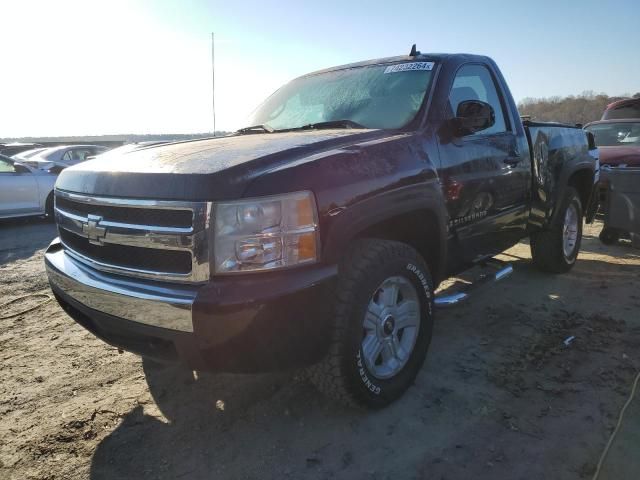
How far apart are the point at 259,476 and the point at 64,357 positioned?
2.01 meters

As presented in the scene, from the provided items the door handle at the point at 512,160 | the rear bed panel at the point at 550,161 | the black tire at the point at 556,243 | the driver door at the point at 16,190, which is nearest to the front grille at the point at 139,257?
the door handle at the point at 512,160

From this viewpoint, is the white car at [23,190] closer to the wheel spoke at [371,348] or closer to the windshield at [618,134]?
the wheel spoke at [371,348]

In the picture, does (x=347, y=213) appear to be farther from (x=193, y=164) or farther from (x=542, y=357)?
(x=542, y=357)

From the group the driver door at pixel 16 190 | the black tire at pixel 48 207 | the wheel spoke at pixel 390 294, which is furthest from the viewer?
the black tire at pixel 48 207

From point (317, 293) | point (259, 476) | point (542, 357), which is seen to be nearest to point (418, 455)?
point (259, 476)

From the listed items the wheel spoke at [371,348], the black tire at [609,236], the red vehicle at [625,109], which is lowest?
the black tire at [609,236]

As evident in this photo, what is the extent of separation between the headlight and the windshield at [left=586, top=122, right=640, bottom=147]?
9.02 m

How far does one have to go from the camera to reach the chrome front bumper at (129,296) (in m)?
2.16

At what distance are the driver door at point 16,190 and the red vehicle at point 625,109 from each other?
13031mm

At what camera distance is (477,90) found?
3924 mm

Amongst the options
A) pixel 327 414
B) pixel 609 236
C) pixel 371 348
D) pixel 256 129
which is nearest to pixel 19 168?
pixel 256 129

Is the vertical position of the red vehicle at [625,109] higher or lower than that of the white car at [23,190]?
higher

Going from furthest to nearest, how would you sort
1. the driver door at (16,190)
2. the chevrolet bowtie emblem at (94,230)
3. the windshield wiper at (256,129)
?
1. the driver door at (16,190)
2. the windshield wiper at (256,129)
3. the chevrolet bowtie emblem at (94,230)

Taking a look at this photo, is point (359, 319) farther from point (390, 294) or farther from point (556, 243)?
point (556, 243)
